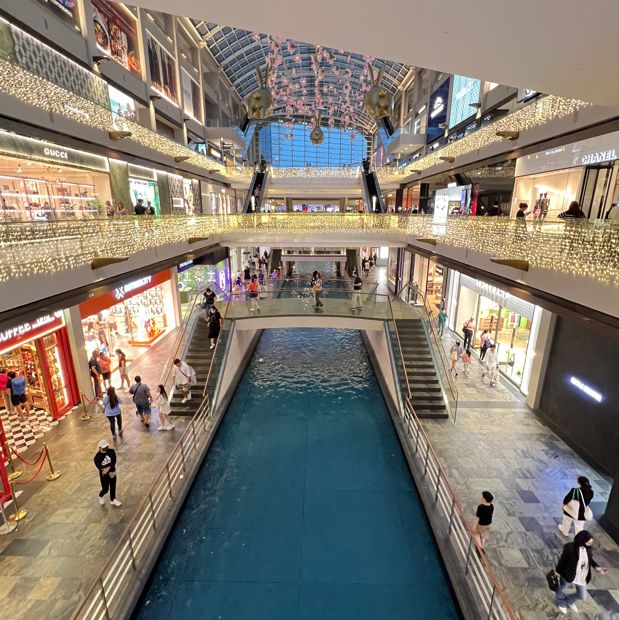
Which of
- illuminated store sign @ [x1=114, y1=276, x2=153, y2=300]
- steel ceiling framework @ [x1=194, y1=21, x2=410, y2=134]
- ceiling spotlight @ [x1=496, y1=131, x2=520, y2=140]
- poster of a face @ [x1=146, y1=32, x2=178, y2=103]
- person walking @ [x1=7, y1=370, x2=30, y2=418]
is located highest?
steel ceiling framework @ [x1=194, y1=21, x2=410, y2=134]

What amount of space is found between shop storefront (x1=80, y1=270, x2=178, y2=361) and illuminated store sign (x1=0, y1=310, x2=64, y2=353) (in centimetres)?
115

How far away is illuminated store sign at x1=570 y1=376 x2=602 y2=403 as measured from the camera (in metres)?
7.59

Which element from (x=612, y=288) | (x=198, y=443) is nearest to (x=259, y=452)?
(x=198, y=443)

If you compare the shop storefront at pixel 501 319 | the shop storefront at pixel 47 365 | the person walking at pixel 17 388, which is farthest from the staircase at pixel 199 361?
the shop storefront at pixel 501 319

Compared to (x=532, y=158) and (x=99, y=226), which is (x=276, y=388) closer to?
(x=99, y=226)

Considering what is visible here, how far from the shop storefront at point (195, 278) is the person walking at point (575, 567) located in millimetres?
11966

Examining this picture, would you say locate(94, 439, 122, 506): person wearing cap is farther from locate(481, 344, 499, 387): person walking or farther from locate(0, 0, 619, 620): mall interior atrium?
locate(481, 344, 499, 387): person walking

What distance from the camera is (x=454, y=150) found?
1459 cm

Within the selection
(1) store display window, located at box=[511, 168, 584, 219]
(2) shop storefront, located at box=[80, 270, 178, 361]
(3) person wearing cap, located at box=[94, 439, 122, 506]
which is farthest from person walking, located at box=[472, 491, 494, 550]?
(2) shop storefront, located at box=[80, 270, 178, 361]

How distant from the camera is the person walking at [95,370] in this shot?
1001 cm

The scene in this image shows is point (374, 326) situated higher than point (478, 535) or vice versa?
point (374, 326)

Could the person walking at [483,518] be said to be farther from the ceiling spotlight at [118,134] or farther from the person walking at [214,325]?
the ceiling spotlight at [118,134]

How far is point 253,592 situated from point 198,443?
3778 millimetres

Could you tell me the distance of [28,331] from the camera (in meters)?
8.00
